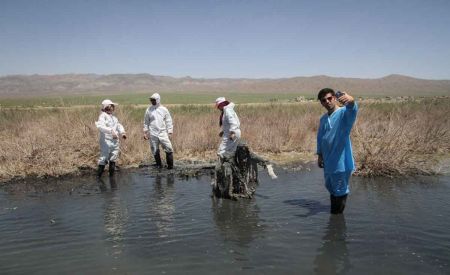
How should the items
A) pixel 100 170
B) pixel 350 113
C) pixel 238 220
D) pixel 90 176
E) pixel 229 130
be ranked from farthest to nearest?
pixel 90 176
pixel 100 170
pixel 229 130
pixel 238 220
pixel 350 113

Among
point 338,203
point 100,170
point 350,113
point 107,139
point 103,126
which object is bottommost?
point 100,170

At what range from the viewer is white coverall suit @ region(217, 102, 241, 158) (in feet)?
26.8

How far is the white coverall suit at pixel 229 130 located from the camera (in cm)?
816

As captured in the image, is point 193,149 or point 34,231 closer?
point 34,231

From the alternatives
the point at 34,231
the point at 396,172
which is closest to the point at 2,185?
the point at 34,231

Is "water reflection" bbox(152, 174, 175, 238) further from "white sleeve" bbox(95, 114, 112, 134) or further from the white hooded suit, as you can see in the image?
"white sleeve" bbox(95, 114, 112, 134)

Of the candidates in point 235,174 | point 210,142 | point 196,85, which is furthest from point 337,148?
point 196,85

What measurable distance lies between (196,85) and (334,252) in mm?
177838

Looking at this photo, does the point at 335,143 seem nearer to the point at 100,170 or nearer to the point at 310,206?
the point at 310,206

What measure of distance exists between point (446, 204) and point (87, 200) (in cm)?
667

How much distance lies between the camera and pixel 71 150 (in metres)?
11.4

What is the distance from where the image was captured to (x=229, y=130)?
8.22 metres

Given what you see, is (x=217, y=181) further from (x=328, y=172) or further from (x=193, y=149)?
(x=193, y=149)

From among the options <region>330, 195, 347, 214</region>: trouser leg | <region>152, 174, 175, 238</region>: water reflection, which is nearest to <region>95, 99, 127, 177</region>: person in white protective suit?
<region>152, 174, 175, 238</region>: water reflection
